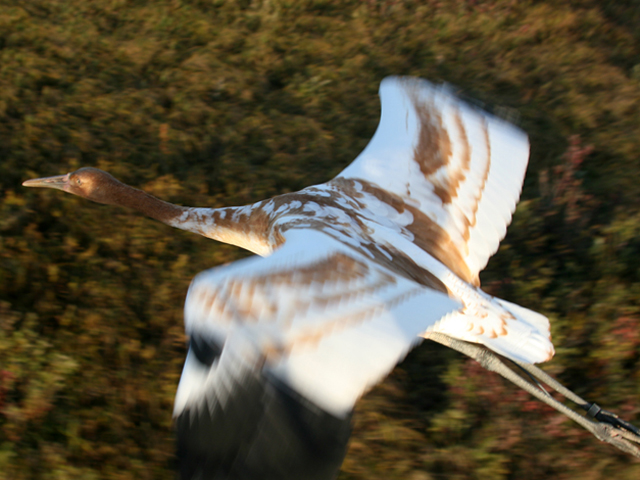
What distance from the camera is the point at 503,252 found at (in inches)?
144

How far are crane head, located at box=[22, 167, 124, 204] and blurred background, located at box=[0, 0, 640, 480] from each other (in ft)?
0.93

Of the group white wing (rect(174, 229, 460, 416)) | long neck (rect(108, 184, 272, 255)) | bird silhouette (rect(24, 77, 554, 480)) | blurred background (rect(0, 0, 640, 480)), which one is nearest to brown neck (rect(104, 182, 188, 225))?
long neck (rect(108, 184, 272, 255))

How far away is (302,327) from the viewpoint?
1536 mm

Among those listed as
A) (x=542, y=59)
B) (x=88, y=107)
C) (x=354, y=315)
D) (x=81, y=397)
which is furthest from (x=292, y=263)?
(x=542, y=59)

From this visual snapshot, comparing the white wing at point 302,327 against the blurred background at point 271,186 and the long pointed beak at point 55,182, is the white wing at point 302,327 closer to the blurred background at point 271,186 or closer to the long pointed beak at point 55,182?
the blurred background at point 271,186

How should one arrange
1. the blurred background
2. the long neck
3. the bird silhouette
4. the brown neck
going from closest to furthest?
the bird silhouette → the blurred background → the long neck → the brown neck

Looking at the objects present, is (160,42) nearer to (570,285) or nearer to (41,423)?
(41,423)

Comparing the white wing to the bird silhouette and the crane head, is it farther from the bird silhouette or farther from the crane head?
the crane head

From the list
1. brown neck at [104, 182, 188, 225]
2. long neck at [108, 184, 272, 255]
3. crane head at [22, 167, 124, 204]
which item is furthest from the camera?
crane head at [22, 167, 124, 204]

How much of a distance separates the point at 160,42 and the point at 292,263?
191 inches

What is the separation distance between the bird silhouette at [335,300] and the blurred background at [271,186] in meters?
0.51

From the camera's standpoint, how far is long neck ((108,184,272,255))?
9.78 feet

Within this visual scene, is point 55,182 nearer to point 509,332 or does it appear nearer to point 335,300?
point 335,300

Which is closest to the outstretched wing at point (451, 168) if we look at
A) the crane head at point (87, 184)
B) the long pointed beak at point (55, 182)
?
the crane head at point (87, 184)
